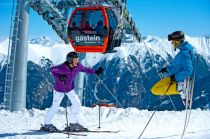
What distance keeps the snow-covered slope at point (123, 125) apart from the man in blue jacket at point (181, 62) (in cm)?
126

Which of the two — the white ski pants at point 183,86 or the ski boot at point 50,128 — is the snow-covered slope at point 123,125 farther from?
the white ski pants at point 183,86

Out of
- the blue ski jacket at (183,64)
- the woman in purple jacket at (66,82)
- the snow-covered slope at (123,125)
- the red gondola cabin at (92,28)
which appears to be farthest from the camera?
the red gondola cabin at (92,28)

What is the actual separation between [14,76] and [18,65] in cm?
76

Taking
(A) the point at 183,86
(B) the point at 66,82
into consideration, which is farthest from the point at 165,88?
(B) the point at 66,82

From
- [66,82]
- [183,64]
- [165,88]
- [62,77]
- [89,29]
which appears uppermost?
[89,29]

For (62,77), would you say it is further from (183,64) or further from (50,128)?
(183,64)

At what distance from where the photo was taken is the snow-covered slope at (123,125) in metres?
9.20

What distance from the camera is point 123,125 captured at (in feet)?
37.7

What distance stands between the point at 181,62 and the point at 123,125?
392 centimetres

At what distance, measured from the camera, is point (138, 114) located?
1426 cm

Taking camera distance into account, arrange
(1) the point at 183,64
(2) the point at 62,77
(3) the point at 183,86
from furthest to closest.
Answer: (2) the point at 62,77, (3) the point at 183,86, (1) the point at 183,64

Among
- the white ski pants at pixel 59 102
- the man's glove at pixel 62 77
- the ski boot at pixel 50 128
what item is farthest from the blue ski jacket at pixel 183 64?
the ski boot at pixel 50 128

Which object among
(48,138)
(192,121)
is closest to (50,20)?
(192,121)

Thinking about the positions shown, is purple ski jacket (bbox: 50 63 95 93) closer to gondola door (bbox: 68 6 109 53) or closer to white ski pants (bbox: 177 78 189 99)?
white ski pants (bbox: 177 78 189 99)
